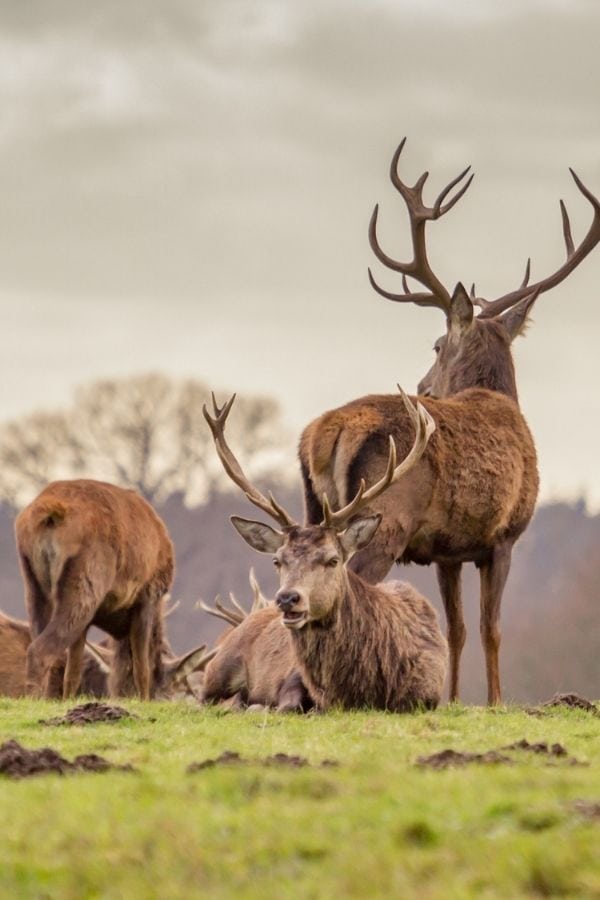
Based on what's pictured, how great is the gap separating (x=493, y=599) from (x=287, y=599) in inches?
126

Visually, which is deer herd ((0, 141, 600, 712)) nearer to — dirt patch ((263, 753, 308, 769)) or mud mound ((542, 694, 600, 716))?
mud mound ((542, 694, 600, 716))

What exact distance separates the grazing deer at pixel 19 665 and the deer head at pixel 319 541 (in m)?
6.89

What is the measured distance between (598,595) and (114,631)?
32.0 m

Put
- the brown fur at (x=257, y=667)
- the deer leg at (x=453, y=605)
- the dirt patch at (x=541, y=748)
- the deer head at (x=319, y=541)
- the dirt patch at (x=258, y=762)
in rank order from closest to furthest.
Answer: the dirt patch at (x=258, y=762) < the dirt patch at (x=541, y=748) < the deer head at (x=319, y=541) < the brown fur at (x=257, y=667) < the deer leg at (x=453, y=605)

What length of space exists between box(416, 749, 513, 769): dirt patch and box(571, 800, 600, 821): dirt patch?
44.9 inches

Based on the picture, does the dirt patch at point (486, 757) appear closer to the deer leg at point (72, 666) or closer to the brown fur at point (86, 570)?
the brown fur at point (86, 570)

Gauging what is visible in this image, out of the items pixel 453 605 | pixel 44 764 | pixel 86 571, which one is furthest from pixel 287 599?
pixel 86 571

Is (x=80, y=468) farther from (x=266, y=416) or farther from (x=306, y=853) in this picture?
(x=306, y=853)

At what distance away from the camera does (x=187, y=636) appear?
172 ft

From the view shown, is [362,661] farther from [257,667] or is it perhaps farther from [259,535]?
[257,667]

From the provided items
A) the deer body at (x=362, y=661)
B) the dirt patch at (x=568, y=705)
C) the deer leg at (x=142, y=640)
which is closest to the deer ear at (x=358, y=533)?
the deer body at (x=362, y=661)

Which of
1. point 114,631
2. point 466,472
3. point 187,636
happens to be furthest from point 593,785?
point 187,636

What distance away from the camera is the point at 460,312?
13359mm

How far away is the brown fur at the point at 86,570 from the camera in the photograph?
43.2ft
